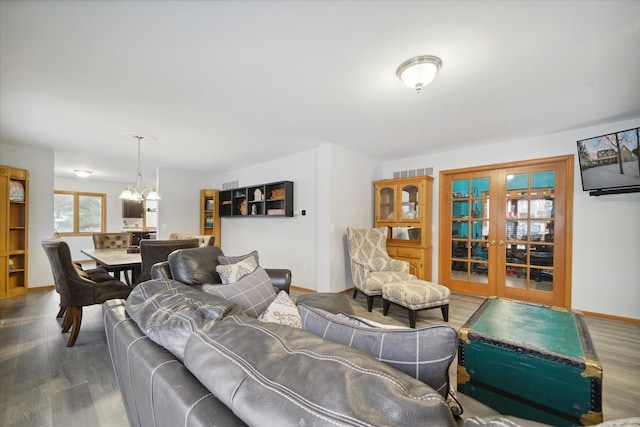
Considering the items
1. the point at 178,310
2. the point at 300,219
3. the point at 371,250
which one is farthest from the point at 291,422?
the point at 300,219

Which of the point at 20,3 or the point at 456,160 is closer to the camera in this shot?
the point at 20,3

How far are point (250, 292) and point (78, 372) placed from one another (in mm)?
1571

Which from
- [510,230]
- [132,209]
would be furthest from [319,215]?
[132,209]

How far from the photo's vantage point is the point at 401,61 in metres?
1.93

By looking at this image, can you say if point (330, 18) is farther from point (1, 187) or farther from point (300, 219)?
point (1, 187)

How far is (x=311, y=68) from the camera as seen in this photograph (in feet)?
6.70

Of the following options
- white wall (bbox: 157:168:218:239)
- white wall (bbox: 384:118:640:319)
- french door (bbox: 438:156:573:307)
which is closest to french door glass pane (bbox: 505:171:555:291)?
french door (bbox: 438:156:573:307)

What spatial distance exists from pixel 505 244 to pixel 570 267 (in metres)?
0.73

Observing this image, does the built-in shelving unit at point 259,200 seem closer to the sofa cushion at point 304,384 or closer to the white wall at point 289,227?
the white wall at point 289,227

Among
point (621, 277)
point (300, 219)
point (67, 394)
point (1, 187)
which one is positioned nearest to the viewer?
point (67, 394)

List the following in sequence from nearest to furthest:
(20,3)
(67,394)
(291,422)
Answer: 1. (291,422)
2. (20,3)
3. (67,394)

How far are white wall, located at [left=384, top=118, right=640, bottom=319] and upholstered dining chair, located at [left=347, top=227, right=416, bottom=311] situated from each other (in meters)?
2.08

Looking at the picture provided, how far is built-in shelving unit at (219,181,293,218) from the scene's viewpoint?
461cm

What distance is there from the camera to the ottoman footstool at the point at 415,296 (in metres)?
2.77
